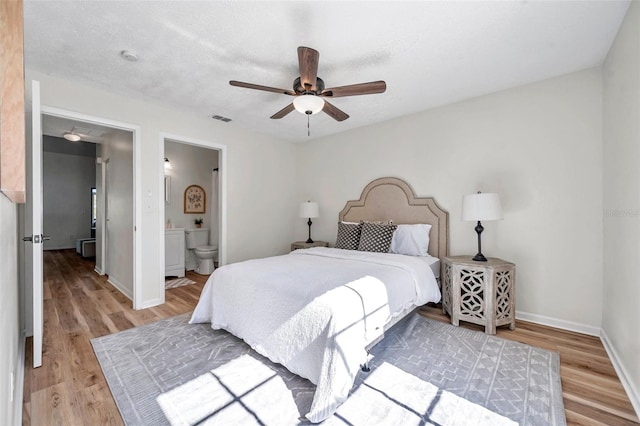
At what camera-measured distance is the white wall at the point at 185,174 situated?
529 cm

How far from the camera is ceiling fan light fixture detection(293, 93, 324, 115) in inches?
91.0

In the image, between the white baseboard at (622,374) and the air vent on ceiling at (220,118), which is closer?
the white baseboard at (622,374)

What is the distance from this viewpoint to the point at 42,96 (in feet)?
8.92

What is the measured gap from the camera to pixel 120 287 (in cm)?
405

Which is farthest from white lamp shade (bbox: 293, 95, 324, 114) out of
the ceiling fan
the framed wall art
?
the framed wall art

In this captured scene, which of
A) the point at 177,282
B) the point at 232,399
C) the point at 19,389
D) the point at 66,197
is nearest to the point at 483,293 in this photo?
the point at 232,399

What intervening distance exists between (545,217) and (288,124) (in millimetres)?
3354

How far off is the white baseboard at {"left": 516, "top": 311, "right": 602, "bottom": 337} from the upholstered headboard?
974 mm

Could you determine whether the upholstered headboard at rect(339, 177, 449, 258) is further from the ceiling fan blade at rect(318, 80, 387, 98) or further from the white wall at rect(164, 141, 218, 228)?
the white wall at rect(164, 141, 218, 228)

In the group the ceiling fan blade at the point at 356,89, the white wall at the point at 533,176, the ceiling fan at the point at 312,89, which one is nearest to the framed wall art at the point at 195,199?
the ceiling fan at the point at 312,89

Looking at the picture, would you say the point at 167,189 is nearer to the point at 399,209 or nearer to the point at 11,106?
the point at 399,209

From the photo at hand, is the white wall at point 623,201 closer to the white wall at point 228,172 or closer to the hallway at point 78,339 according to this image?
the hallway at point 78,339

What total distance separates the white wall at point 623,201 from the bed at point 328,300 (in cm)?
135

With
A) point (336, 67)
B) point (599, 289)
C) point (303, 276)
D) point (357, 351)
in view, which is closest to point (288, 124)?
point (336, 67)
